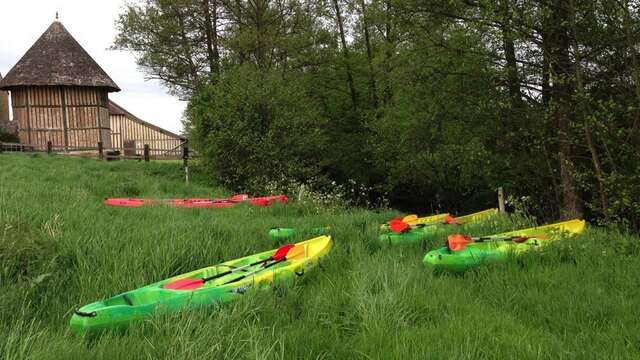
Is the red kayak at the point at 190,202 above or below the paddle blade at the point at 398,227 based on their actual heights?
above

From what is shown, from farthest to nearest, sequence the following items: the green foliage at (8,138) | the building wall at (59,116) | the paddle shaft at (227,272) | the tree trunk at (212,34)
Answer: the green foliage at (8,138) < the building wall at (59,116) < the tree trunk at (212,34) < the paddle shaft at (227,272)

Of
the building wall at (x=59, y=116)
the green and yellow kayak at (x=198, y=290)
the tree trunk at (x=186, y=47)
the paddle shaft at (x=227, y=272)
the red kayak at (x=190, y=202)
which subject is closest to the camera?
the green and yellow kayak at (x=198, y=290)

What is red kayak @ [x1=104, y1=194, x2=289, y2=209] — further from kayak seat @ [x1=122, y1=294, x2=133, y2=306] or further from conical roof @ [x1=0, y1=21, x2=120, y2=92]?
conical roof @ [x1=0, y1=21, x2=120, y2=92]

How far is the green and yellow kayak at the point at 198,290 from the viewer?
3.41 meters

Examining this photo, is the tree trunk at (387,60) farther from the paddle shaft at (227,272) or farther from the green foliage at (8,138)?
the green foliage at (8,138)

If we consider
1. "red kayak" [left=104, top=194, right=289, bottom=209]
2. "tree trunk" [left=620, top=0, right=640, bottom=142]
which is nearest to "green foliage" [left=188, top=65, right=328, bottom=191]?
"red kayak" [left=104, top=194, right=289, bottom=209]

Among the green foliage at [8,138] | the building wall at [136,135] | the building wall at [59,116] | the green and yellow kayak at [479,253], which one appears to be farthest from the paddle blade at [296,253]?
the building wall at [136,135]

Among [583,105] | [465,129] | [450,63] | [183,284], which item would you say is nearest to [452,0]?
[450,63]

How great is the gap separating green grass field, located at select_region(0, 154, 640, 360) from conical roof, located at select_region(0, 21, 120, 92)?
25550mm

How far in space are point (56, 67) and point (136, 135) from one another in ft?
26.8

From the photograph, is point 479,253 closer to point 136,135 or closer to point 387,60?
point 387,60

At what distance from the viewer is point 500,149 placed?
12.5 meters

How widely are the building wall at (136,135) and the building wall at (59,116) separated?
5.54 meters

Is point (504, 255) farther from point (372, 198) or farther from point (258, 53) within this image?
point (372, 198)
